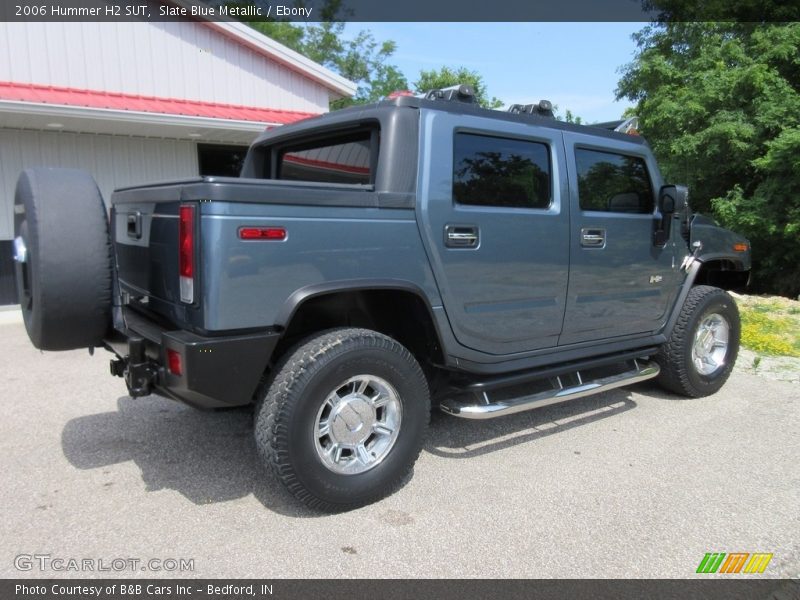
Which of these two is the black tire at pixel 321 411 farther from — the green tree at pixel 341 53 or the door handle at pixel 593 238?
the green tree at pixel 341 53

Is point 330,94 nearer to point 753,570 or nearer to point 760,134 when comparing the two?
point 760,134

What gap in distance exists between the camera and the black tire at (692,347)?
4.80 metres

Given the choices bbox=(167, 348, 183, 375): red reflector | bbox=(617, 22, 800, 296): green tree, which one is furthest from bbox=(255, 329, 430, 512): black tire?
bbox=(617, 22, 800, 296): green tree

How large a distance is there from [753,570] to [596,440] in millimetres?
1460

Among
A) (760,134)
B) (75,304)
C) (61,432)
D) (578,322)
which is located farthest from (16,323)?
(760,134)

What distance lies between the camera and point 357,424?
10.2ft

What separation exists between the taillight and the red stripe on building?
5.17 meters

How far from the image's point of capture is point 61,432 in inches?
162

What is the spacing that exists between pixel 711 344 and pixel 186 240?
443 centimetres

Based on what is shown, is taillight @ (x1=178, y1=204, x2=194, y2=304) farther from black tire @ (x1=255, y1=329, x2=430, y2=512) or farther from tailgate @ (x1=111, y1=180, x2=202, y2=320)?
black tire @ (x1=255, y1=329, x2=430, y2=512)

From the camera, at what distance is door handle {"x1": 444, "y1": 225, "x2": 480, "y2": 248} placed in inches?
130
